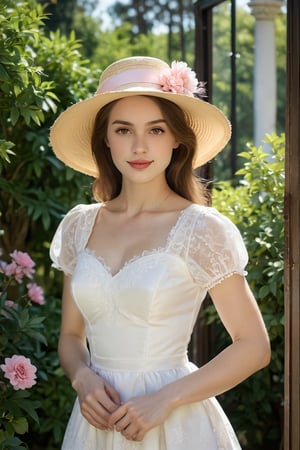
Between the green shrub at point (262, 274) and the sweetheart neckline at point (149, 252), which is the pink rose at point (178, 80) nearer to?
the sweetheart neckline at point (149, 252)

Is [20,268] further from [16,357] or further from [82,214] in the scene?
[82,214]

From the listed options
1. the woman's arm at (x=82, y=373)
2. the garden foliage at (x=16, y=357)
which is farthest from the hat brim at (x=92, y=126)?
the garden foliage at (x=16, y=357)

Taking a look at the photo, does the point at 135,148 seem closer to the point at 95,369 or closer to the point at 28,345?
the point at 95,369

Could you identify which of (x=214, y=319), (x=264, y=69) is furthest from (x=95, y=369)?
(x=264, y=69)

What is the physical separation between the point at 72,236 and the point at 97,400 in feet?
1.90

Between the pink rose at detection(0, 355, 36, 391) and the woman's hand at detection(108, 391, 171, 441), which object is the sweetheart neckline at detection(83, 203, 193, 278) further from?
the pink rose at detection(0, 355, 36, 391)

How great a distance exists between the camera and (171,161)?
2.76 metres

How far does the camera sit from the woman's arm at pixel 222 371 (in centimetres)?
236

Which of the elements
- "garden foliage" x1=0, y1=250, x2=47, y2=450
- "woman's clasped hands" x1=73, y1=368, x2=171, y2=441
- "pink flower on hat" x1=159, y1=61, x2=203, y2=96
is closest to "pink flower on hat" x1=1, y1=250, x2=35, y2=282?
"garden foliage" x1=0, y1=250, x2=47, y2=450

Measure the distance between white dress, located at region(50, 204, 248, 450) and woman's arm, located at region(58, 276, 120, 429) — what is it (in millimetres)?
55

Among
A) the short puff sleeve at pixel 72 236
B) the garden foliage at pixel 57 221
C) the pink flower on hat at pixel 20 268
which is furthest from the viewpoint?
the garden foliage at pixel 57 221

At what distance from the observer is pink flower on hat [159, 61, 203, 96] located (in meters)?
2.57

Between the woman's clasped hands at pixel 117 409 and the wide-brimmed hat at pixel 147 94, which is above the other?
the wide-brimmed hat at pixel 147 94

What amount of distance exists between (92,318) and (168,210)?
382 millimetres
